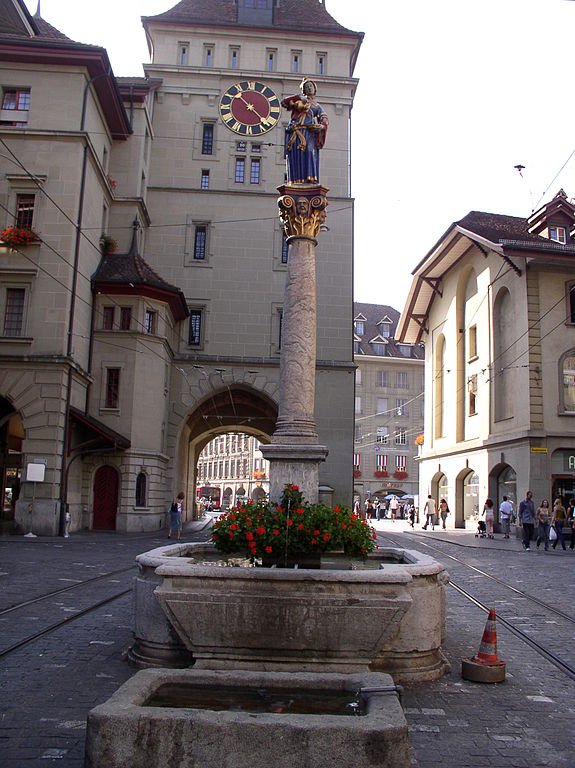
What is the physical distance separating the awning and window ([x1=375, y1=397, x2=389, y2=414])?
46.9 meters

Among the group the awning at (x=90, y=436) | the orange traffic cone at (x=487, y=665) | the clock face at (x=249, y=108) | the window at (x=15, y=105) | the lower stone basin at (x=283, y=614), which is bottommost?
the orange traffic cone at (x=487, y=665)

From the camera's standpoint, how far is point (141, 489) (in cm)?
3089

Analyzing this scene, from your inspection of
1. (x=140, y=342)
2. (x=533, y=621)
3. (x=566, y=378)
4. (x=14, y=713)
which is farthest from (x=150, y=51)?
(x=14, y=713)

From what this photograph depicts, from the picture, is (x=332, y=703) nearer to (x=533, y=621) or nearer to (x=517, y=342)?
(x=533, y=621)

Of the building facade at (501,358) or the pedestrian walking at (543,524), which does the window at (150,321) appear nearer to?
the building facade at (501,358)

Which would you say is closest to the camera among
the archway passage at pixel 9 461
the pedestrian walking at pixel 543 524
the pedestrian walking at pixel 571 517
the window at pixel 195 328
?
the pedestrian walking at pixel 543 524

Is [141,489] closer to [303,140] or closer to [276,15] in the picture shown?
[303,140]

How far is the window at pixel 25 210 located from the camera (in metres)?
27.2

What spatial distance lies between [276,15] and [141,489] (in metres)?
25.6

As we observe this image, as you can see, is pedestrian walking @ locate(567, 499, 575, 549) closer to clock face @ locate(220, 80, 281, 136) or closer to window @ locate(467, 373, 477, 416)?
window @ locate(467, 373, 477, 416)

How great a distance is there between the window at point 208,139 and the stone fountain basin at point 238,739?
3579 centimetres

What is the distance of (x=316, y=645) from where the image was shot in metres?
6.45

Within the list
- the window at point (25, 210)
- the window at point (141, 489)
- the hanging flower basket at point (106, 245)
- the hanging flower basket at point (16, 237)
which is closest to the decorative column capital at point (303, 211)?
the hanging flower basket at point (16, 237)

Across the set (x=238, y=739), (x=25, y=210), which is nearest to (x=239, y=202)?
(x=25, y=210)
